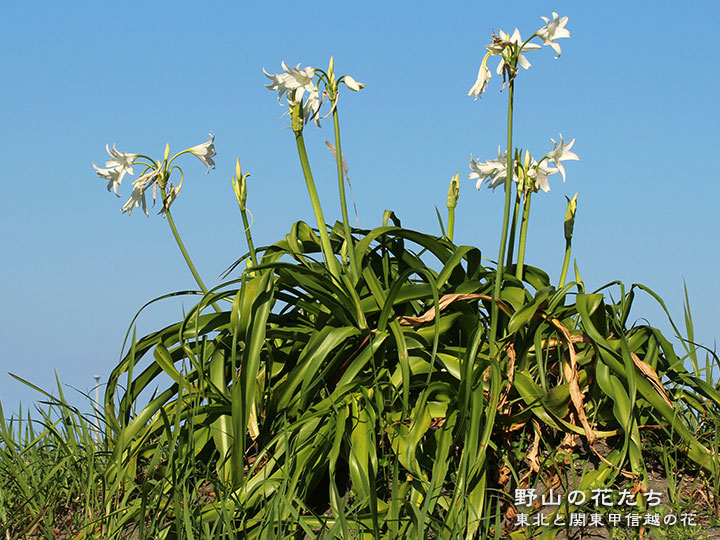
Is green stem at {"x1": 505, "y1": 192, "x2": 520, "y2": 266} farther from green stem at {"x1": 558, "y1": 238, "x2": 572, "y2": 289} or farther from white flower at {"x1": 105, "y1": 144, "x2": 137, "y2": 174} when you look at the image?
white flower at {"x1": 105, "y1": 144, "x2": 137, "y2": 174}

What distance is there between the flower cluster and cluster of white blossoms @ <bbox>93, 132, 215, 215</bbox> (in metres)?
1.17

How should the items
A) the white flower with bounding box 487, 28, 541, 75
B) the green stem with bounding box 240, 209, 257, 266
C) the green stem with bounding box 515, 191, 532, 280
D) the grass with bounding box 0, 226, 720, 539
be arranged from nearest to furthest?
the grass with bounding box 0, 226, 720, 539, the white flower with bounding box 487, 28, 541, 75, the green stem with bounding box 240, 209, 257, 266, the green stem with bounding box 515, 191, 532, 280

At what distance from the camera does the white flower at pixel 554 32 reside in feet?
9.78

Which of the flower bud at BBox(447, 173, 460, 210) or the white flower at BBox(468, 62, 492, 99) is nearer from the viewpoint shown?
the white flower at BBox(468, 62, 492, 99)

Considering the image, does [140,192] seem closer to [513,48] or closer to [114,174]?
[114,174]

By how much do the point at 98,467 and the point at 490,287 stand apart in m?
1.84

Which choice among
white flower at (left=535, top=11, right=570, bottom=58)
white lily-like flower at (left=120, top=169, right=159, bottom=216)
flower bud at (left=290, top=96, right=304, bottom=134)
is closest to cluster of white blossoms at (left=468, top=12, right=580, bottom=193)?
white flower at (left=535, top=11, right=570, bottom=58)

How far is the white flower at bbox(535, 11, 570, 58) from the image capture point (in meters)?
2.98

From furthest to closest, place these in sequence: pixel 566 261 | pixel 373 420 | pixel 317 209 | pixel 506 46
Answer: pixel 566 261 → pixel 317 209 → pixel 506 46 → pixel 373 420

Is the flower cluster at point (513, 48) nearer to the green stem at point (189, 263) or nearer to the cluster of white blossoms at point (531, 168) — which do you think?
the cluster of white blossoms at point (531, 168)

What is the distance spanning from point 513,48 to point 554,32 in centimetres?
22

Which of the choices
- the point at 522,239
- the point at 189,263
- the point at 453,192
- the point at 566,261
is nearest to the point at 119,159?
the point at 189,263

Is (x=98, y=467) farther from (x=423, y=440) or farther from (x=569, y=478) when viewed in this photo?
(x=569, y=478)

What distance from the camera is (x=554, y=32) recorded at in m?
3.00
